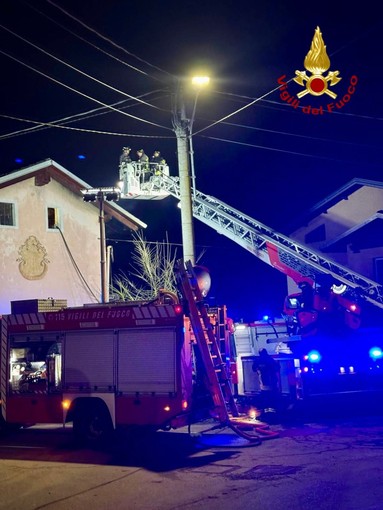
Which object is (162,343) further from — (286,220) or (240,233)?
(286,220)

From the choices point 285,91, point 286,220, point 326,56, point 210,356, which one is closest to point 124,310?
point 210,356

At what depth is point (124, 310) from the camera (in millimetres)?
11344

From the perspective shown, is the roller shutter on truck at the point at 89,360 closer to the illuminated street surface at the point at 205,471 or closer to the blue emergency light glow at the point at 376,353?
the illuminated street surface at the point at 205,471

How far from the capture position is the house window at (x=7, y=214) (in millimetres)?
21984

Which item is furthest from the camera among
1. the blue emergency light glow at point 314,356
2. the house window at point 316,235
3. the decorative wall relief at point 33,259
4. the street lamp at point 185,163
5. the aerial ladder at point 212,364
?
the house window at point 316,235

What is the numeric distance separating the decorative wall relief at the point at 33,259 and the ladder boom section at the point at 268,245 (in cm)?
496

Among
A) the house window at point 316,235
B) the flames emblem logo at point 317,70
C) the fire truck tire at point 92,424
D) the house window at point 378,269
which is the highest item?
the flames emblem logo at point 317,70

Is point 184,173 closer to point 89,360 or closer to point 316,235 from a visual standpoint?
point 89,360

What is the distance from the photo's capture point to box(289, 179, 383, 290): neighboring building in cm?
2819

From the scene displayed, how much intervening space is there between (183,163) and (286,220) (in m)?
18.2

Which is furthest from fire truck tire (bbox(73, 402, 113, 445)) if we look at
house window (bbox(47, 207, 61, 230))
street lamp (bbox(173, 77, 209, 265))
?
house window (bbox(47, 207, 61, 230))

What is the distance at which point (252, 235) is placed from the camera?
72.8 feet

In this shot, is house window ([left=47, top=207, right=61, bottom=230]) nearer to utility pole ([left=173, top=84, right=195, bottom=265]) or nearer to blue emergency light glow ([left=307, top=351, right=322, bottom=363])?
utility pole ([left=173, top=84, right=195, bottom=265])

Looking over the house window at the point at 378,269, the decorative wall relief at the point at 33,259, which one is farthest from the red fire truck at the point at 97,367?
the house window at the point at 378,269
